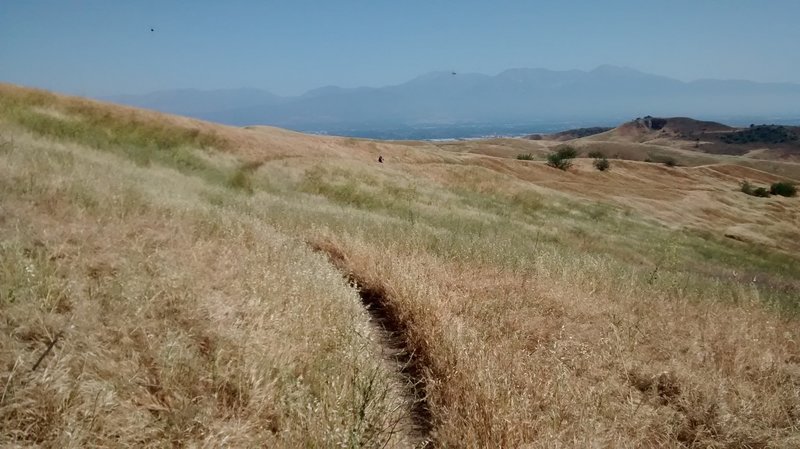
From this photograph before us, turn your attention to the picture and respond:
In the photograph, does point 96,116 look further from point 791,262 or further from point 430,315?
point 791,262

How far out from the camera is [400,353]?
5340 mm

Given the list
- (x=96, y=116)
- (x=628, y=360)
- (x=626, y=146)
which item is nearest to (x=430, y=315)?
(x=628, y=360)

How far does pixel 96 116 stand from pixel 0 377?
24.7 metres

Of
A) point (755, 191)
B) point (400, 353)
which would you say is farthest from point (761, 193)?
point (400, 353)

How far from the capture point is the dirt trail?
13.0 ft

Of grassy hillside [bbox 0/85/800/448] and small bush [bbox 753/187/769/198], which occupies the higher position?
grassy hillside [bbox 0/85/800/448]

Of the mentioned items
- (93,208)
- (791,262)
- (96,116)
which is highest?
(96,116)

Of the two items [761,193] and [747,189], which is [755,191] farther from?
[747,189]

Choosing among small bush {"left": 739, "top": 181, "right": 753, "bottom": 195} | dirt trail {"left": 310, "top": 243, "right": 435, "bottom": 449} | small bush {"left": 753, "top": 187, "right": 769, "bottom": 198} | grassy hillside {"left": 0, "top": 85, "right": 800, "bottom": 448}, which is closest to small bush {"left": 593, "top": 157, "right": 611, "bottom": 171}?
small bush {"left": 739, "top": 181, "right": 753, "bottom": 195}

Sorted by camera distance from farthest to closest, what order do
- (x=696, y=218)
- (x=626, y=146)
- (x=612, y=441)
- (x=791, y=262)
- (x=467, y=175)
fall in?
1. (x=626, y=146)
2. (x=696, y=218)
3. (x=467, y=175)
4. (x=791, y=262)
5. (x=612, y=441)

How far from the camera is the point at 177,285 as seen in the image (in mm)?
4512

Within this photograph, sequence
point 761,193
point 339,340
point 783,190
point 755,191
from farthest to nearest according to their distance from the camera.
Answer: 1. point 783,190
2. point 755,191
3. point 761,193
4. point 339,340

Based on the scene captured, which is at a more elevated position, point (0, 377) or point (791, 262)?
point (0, 377)

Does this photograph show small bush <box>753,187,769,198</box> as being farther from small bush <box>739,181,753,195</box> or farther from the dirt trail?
the dirt trail
